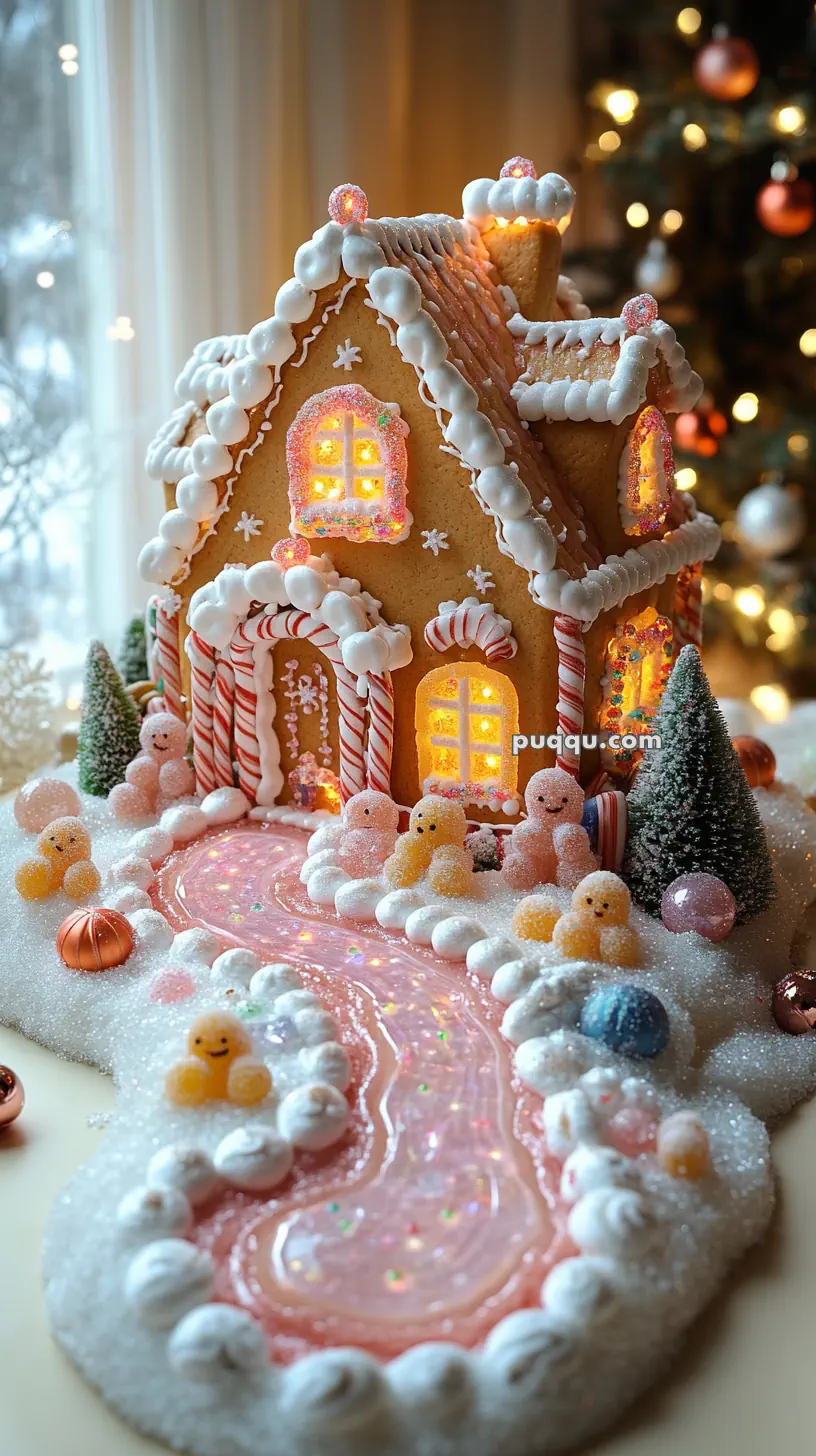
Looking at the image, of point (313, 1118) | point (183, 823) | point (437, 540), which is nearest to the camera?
point (313, 1118)

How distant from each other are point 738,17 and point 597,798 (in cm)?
609

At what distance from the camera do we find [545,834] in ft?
17.6

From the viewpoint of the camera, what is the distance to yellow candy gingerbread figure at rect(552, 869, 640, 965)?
475 centimetres

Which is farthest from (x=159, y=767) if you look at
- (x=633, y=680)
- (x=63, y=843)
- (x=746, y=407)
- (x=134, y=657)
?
(x=746, y=407)

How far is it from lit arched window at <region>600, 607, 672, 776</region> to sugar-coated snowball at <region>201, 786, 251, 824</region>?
6.08 ft

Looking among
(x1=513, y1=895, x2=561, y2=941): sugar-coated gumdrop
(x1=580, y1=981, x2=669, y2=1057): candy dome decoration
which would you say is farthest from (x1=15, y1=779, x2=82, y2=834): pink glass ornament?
(x1=580, y1=981, x2=669, y2=1057): candy dome decoration

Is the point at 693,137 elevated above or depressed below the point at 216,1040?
above

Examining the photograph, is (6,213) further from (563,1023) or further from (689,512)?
(563,1023)

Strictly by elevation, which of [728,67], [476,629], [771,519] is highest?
[728,67]

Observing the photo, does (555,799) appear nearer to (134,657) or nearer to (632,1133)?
(632,1133)

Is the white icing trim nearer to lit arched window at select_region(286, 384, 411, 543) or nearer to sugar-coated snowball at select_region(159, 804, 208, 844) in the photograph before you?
lit arched window at select_region(286, 384, 411, 543)

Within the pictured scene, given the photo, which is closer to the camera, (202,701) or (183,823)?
(183,823)

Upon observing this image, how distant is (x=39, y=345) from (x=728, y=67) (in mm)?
4581

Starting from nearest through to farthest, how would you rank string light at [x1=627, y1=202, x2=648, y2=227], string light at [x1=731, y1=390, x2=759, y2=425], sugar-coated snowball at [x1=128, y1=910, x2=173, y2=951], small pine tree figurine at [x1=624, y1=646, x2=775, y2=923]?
sugar-coated snowball at [x1=128, y1=910, x2=173, y2=951]
small pine tree figurine at [x1=624, y1=646, x2=775, y2=923]
string light at [x1=627, y1=202, x2=648, y2=227]
string light at [x1=731, y1=390, x2=759, y2=425]
